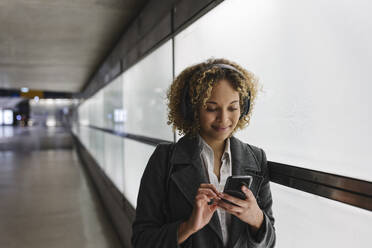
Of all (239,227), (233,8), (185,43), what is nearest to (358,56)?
(239,227)

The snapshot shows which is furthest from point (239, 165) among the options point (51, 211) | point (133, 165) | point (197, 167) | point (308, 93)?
point (51, 211)

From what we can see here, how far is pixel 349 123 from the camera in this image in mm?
1042

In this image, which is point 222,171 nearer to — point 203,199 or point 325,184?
point 203,199

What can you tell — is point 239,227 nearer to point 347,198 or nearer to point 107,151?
point 347,198

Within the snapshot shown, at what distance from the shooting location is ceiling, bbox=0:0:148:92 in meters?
3.60

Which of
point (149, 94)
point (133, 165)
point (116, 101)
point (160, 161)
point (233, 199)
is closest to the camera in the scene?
point (233, 199)

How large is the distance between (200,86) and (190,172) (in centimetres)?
33

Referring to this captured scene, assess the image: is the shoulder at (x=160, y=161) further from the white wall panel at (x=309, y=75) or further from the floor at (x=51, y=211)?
the floor at (x=51, y=211)

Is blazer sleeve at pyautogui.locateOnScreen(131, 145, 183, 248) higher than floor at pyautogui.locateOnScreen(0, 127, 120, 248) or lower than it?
higher

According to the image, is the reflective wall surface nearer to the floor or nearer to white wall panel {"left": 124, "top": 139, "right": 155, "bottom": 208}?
white wall panel {"left": 124, "top": 139, "right": 155, "bottom": 208}

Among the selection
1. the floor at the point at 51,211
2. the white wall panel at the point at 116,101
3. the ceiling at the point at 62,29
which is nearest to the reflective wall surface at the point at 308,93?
the ceiling at the point at 62,29

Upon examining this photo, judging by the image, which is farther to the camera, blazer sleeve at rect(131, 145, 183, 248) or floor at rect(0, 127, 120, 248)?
floor at rect(0, 127, 120, 248)

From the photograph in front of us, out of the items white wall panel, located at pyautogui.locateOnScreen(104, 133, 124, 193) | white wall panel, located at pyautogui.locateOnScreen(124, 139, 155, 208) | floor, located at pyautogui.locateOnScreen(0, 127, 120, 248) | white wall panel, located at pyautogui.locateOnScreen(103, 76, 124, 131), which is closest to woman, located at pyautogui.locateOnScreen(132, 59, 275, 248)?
white wall panel, located at pyautogui.locateOnScreen(124, 139, 155, 208)

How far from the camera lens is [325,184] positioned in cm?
113
